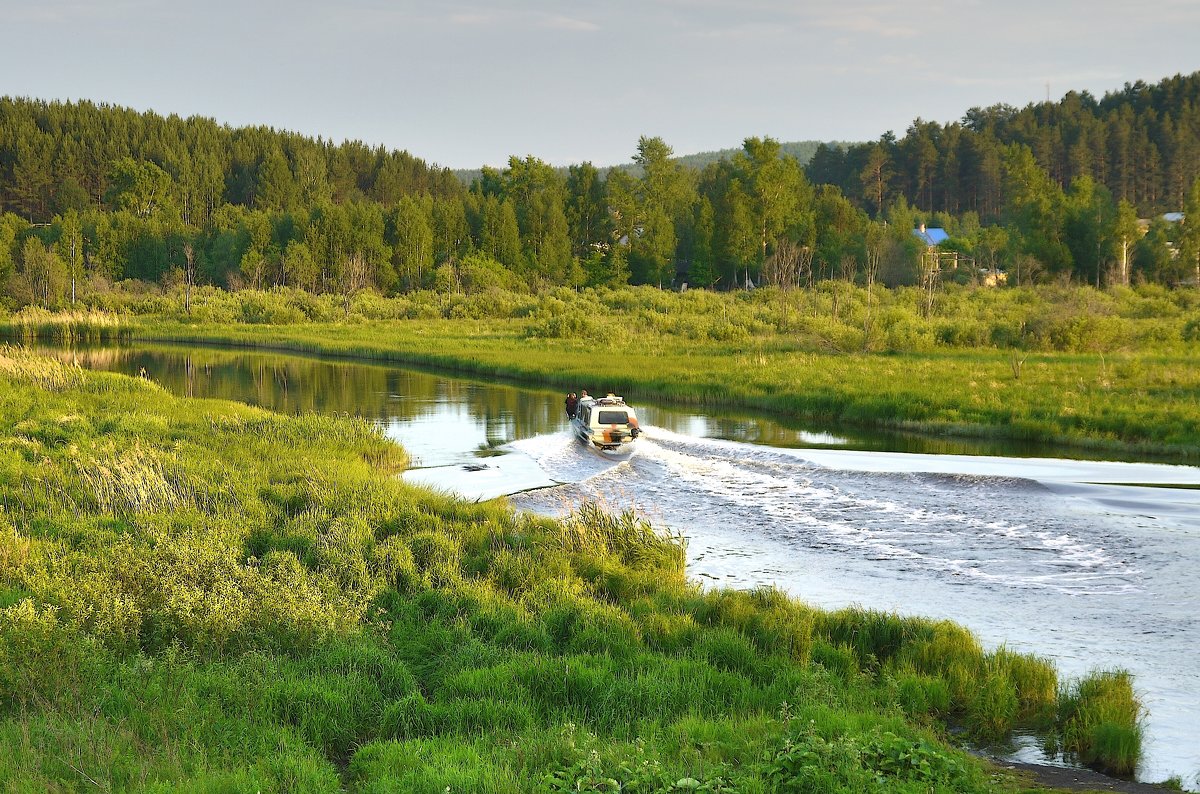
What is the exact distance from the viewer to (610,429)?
27.9 metres

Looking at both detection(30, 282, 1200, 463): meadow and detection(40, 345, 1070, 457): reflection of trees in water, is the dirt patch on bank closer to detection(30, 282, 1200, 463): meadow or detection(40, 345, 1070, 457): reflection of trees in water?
detection(40, 345, 1070, 457): reflection of trees in water

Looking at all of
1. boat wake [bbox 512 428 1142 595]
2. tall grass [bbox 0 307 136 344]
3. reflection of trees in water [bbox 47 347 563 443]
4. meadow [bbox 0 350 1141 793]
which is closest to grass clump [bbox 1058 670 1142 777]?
meadow [bbox 0 350 1141 793]

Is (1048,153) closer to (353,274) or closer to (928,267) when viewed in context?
(928,267)

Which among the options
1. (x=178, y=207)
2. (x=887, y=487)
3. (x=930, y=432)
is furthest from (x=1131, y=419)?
(x=178, y=207)

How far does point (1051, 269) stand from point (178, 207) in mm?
128857

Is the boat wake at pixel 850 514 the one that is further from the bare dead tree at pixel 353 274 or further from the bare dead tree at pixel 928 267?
the bare dead tree at pixel 353 274

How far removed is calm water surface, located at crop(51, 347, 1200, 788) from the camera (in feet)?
43.2

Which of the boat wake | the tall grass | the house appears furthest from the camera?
the house

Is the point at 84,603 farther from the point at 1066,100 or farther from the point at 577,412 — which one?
the point at 1066,100

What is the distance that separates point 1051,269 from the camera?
86938 millimetres

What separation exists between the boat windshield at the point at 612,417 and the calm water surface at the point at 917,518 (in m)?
1.18

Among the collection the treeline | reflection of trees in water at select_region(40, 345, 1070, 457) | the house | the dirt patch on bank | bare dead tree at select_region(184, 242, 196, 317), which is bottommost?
the dirt patch on bank

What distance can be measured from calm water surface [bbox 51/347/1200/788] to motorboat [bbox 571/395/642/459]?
63 cm

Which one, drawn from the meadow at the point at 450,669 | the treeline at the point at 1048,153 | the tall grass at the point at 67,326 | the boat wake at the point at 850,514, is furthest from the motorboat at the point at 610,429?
the treeline at the point at 1048,153
